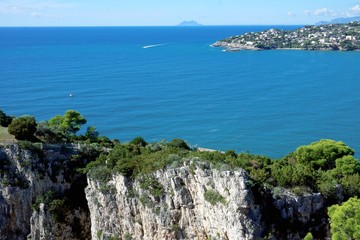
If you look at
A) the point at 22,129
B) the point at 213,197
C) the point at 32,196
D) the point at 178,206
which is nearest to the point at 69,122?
the point at 22,129

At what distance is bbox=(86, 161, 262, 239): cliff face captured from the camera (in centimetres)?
2267

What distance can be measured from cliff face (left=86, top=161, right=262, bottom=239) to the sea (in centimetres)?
3269

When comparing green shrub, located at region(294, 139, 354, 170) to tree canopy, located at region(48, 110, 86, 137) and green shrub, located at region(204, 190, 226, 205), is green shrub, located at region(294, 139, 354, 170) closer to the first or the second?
green shrub, located at region(204, 190, 226, 205)

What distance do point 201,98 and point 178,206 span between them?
6334cm

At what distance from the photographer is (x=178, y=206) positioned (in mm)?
25125

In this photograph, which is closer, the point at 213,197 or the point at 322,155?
the point at 213,197

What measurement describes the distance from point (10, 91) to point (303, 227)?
75621mm

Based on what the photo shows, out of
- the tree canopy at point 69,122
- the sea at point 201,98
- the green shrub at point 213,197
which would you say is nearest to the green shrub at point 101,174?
the green shrub at point 213,197

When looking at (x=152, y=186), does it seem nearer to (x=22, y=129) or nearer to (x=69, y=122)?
(x=22, y=129)

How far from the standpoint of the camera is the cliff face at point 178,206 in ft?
74.4

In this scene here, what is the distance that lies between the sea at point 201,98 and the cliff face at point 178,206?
32689 mm

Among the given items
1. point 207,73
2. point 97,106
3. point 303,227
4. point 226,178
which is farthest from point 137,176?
point 207,73

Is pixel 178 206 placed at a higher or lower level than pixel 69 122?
lower

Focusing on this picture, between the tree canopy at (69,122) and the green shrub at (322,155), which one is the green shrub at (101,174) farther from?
the green shrub at (322,155)
